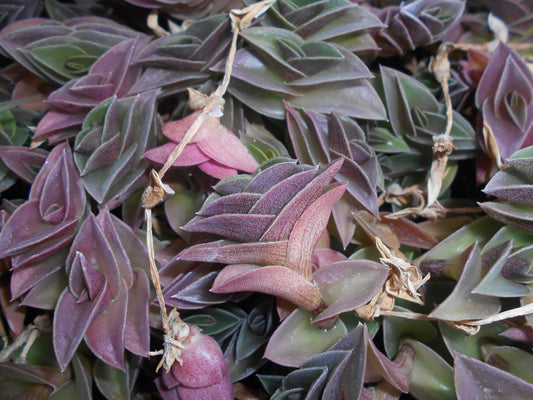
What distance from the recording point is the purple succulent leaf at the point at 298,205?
44cm

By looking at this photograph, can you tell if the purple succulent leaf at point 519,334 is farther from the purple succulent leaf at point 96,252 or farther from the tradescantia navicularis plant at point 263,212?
the purple succulent leaf at point 96,252

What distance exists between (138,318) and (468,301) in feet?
1.20

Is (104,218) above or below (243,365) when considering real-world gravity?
above

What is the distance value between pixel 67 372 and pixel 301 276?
1.21 ft

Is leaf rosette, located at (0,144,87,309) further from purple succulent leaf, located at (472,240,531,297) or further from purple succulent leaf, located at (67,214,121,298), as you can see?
purple succulent leaf, located at (472,240,531,297)

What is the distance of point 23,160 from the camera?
61 cm

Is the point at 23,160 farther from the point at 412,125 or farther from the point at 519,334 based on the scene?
the point at 519,334

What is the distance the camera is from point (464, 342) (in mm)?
524

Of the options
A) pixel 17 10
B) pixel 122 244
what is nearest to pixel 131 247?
pixel 122 244

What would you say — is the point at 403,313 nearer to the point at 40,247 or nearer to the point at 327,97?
the point at 327,97

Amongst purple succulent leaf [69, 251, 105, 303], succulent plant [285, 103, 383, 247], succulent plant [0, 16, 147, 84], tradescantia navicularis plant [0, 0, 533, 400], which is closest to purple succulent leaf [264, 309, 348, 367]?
tradescantia navicularis plant [0, 0, 533, 400]

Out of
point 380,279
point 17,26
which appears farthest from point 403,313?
point 17,26

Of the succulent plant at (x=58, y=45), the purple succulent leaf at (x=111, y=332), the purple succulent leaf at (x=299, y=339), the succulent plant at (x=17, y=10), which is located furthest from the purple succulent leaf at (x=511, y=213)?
the succulent plant at (x=17, y=10)

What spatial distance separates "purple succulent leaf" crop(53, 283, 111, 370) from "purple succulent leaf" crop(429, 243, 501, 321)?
363 mm
